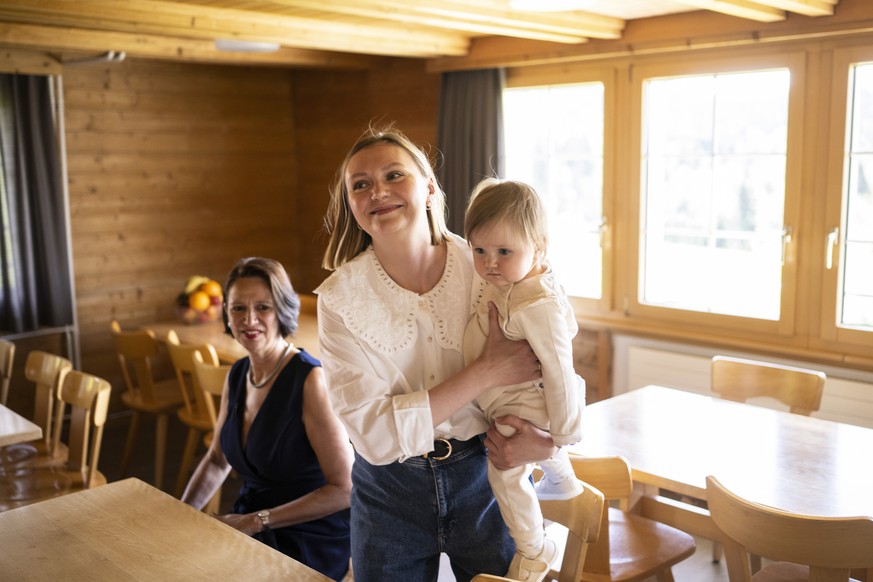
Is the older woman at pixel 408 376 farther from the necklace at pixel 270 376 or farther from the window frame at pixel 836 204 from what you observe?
the window frame at pixel 836 204

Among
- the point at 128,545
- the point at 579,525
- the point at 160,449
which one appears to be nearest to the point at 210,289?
the point at 160,449

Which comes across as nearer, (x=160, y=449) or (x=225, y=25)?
(x=225, y=25)

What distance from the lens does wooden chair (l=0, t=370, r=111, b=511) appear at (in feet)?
10.0

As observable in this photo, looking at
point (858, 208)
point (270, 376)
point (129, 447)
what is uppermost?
point (858, 208)

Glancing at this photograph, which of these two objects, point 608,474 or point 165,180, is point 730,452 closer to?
point 608,474

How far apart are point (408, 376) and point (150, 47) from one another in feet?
11.5

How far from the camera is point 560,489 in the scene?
183cm

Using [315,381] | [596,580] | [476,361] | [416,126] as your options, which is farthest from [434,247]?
[416,126]

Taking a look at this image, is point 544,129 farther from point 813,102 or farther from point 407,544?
point 407,544

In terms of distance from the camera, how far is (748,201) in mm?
3930

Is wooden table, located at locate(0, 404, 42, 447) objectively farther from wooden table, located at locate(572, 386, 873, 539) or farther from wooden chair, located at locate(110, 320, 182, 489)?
wooden table, located at locate(572, 386, 873, 539)

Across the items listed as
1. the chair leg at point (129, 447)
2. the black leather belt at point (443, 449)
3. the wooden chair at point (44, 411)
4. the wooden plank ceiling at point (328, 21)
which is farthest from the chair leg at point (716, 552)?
the chair leg at point (129, 447)

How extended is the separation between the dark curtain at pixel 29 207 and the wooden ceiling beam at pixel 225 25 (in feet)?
3.21

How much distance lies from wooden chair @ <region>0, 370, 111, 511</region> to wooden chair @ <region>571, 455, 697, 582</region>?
1.75m
